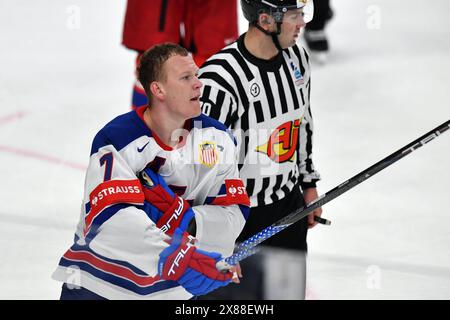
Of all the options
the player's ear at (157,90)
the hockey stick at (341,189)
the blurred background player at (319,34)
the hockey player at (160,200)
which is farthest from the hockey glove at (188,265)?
the blurred background player at (319,34)

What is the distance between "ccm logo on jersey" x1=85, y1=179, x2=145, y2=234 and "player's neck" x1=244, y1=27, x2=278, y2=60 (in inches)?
26.8

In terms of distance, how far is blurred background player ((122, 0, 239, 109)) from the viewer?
4289 mm

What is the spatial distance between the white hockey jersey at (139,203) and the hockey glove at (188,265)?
0.03 metres

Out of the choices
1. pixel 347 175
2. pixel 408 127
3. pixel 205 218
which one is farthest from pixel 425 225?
pixel 205 218

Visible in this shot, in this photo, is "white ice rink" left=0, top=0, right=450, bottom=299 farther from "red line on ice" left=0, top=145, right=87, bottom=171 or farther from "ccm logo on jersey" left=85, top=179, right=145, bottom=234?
"ccm logo on jersey" left=85, top=179, right=145, bottom=234

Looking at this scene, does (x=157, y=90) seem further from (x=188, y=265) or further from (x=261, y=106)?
(x=261, y=106)

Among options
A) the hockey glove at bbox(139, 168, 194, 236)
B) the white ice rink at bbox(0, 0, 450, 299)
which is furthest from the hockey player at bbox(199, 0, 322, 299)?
the white ice rink at bbox(0, 0, 450, 299)

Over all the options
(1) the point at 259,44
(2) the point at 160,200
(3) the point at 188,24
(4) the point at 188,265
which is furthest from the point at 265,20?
(3) the point at 188,24

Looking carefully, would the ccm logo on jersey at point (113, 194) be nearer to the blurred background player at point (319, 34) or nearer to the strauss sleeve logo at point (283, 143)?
the strauss sleeve logo at point (283, 143)

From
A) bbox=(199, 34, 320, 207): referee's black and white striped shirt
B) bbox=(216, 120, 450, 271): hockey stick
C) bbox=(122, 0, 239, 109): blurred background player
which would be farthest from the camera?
bbox=(122, 0, 239, 109): blurred background player

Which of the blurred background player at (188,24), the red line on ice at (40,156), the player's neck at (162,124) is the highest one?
the blurred background player at (188,24)

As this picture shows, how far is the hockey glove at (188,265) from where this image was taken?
7.59ft

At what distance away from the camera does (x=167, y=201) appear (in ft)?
7.77

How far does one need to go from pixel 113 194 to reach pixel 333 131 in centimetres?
291
